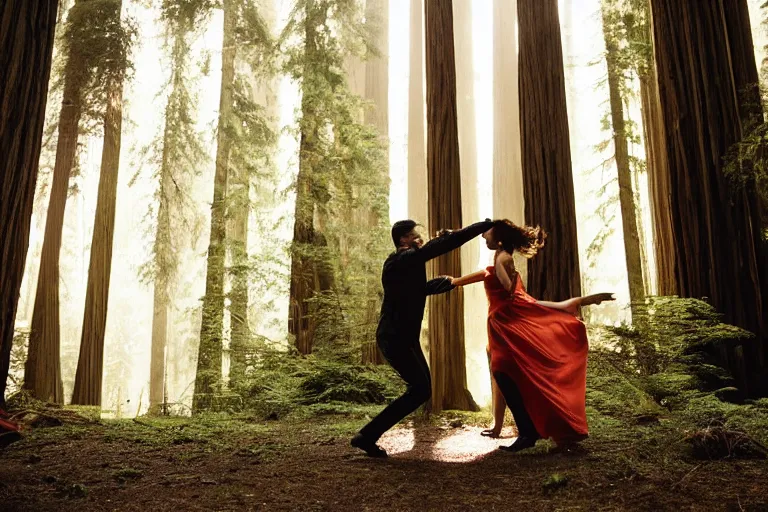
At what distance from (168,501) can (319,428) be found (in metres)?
3.41

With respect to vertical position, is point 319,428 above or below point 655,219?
below

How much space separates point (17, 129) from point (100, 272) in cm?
758

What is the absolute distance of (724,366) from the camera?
5.62 metres

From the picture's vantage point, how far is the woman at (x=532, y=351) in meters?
4.57

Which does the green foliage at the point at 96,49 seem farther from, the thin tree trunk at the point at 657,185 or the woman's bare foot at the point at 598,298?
the woman's bare foot at the point at 598,298

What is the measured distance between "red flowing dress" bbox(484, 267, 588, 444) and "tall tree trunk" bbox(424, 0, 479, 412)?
7.58ft

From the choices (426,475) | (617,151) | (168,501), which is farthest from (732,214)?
(168,501)

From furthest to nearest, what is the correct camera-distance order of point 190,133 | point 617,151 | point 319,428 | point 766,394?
point 190,133 → point 617,151 → point 319,428 → point 766,394

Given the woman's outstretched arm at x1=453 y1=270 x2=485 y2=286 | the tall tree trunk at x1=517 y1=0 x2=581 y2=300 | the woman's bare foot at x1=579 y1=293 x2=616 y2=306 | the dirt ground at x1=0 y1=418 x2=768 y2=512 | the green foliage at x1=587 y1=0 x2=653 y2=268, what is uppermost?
the green foliage at x1=587 y1=0 x2=653 y2=268

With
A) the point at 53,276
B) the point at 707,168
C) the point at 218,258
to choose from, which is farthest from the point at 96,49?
the point at 707,168

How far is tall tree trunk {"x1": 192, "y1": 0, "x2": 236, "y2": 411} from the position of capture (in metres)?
10.2

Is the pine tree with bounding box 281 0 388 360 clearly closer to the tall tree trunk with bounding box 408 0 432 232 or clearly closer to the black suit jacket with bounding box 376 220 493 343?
the black suit jacket with bounding box 376 220 493 343

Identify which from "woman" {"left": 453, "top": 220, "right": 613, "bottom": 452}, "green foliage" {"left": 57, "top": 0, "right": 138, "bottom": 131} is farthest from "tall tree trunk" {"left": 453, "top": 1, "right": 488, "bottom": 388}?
"woman" {"left": 453, "top": 220, "right": 613, "bottom": 452}

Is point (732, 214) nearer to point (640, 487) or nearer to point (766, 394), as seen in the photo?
point (766, 394)
